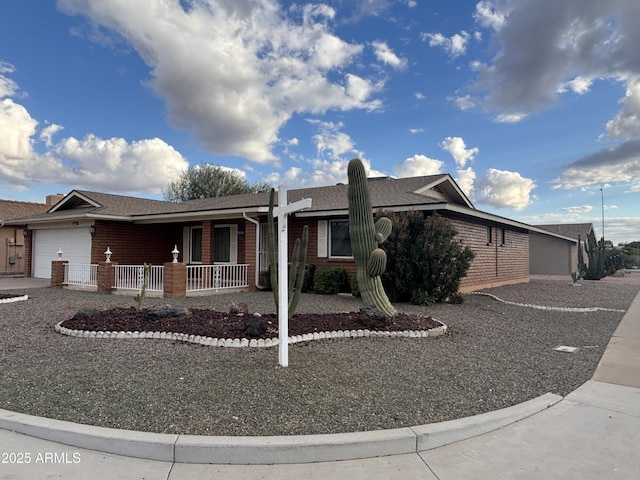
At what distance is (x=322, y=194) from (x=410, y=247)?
22.0 ft

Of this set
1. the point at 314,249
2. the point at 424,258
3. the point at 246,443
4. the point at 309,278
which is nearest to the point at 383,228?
the point at 424,258

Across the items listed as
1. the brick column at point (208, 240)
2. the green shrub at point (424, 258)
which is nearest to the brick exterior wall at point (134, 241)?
the brick column at point (208, 240)

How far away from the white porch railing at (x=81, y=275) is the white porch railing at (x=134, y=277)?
4.02 feet

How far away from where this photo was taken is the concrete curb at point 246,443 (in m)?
2.82

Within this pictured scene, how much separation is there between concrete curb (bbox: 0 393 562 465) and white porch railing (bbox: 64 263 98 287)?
11.9m

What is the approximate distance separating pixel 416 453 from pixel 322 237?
1062 cm

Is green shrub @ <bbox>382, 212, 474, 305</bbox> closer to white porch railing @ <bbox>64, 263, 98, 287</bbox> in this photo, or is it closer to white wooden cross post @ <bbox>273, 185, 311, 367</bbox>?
white wooden cross post @ <bbox>273, 185, 311, 367</bbox>

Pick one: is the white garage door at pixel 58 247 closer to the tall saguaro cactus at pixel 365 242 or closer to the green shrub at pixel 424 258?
the green shrub at pixel 424 258

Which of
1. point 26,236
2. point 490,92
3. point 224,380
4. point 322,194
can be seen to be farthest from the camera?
point 26,236

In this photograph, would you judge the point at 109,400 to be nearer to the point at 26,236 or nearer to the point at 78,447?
the point at 78,447

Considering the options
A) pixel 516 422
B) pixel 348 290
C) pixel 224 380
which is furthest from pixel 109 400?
pixel 348 290

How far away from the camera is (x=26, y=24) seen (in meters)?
10.1

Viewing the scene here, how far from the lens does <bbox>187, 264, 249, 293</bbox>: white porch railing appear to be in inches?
497

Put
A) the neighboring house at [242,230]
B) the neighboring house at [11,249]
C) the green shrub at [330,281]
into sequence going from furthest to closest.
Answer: the neighboring house at [11,249] → the neighboring house at [242,230] → the green shrub at [330,281]
